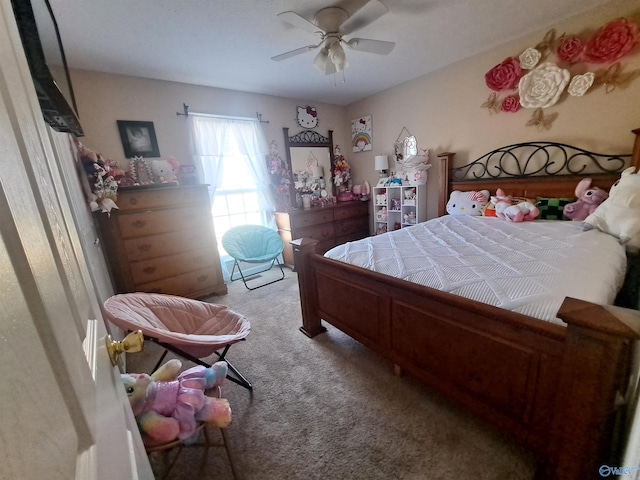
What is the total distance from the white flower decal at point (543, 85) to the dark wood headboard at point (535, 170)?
0.38 metres

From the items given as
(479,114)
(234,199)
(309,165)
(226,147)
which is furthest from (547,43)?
(234,199)

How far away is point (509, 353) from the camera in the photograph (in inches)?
43.2

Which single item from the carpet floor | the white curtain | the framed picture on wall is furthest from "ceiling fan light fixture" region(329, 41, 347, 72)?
the carpet floor

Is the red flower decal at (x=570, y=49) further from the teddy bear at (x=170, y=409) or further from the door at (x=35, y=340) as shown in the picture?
the teddy bear at (x=170, y=409)

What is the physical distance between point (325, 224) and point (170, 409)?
315 centimetres

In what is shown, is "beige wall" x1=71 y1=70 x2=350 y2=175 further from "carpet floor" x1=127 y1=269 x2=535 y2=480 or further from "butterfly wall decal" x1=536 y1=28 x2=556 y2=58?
"butterfly wall decal" x1=536 y1=28 x2=556 y2=58

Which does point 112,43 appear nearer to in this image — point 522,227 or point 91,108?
point 91,108

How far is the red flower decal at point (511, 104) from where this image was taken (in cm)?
270

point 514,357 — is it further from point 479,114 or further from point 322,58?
point 479,114

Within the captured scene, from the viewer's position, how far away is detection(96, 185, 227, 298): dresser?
2482mm

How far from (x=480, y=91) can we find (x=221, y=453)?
3.84 m

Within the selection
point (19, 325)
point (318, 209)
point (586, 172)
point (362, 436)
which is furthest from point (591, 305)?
point (318, 209)

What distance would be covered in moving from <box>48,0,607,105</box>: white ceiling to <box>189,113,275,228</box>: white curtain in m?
0.44

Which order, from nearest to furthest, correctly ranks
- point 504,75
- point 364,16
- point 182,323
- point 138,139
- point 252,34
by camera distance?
point 182,323 → point 364,16 → point 252,34 → point 504,75 → point 138,139
